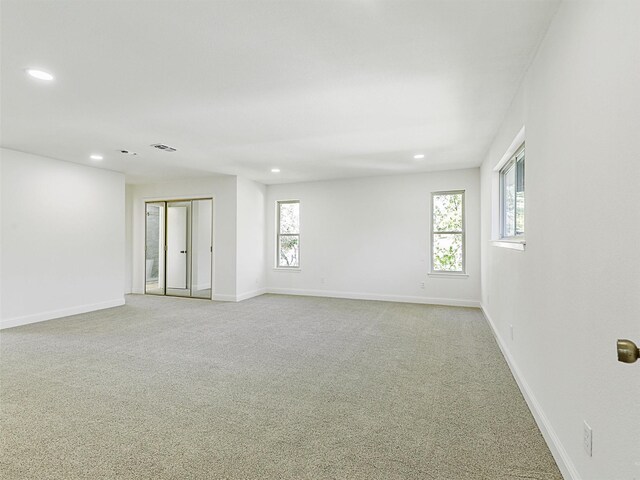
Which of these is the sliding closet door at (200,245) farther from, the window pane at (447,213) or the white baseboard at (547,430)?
the white baseboard at (547,430)

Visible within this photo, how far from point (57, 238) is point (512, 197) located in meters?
6.43

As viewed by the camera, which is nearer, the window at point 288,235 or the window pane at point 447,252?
the window pane at point 447,252

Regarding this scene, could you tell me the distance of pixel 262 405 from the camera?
2512mm

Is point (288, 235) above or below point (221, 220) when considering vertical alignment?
below

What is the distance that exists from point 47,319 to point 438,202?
6.76 meters

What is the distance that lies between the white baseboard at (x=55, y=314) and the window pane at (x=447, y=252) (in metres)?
5.96

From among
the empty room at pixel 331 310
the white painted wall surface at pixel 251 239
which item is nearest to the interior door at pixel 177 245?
the white painted wall surface at pixel 251 239

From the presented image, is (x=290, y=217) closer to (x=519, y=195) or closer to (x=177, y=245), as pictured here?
(x=177, y=245)

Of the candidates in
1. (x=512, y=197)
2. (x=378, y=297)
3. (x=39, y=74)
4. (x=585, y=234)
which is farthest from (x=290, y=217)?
(x=585, y=234)

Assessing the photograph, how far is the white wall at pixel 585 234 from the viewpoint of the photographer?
1.20 metres

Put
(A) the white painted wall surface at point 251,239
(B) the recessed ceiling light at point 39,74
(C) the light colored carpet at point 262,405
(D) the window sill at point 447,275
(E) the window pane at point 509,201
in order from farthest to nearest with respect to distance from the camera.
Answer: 1. (A) the white painted wall surface at point 251,239
2. (D) the window sill at point 447,275
3. (E) the window pane at point 509,201
4. (B) the recessed ceiling light at point 39,74
5. (C) the light colored carpet at point 262,405

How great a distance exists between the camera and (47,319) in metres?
5.16

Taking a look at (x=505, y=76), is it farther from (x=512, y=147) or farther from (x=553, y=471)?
(x=553, y=471)

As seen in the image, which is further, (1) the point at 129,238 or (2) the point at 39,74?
(1) the point at 129,238
